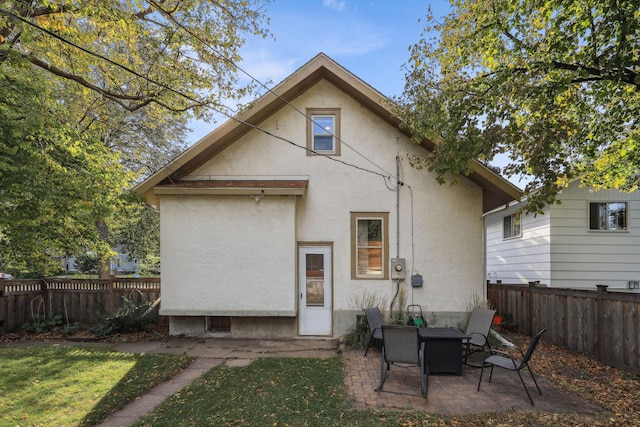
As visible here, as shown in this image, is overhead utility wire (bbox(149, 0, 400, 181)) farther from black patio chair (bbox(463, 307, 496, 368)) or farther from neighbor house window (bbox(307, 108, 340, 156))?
black patio chair (bbox(463, 307, 496, 368))

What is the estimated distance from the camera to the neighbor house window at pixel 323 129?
9.05 meters

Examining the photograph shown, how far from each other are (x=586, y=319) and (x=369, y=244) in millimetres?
4994

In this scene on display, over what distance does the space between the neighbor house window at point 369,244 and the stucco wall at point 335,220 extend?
0.53ft

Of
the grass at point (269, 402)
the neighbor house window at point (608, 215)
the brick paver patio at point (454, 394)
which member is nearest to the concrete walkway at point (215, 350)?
the grass at point (269, 402)

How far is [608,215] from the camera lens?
36.0 ft

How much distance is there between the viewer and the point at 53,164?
863cm

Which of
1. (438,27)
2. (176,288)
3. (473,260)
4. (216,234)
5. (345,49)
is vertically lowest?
(176,288)

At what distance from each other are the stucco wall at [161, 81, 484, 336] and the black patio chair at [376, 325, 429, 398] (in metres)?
3.20

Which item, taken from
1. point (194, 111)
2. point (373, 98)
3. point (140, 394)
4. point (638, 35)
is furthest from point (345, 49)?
point (140, 394)

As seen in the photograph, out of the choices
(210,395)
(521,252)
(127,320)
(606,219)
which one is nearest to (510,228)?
(521,252)

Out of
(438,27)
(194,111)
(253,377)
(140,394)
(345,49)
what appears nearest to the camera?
(140,394)

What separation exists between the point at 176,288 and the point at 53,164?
4.56 meters

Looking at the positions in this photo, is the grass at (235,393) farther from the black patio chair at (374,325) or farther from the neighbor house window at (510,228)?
the neighbor house window at (510,228)

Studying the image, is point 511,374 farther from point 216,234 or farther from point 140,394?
point 216,234
